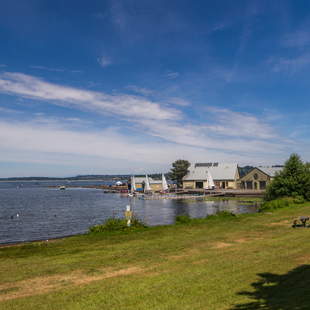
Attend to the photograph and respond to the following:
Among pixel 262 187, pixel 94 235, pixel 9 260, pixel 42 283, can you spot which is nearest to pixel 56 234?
pixel 94 235

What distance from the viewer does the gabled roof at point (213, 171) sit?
4200 inches

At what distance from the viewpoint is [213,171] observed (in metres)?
110

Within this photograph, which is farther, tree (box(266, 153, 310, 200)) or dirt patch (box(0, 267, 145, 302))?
tree (box(266, 153, 310, 200))

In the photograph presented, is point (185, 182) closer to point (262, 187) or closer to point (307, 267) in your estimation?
point (262, 187)

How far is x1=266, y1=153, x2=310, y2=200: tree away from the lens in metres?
41.0

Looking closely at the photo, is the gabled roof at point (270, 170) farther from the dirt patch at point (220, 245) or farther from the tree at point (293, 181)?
the dirt patch at point (220, 245)

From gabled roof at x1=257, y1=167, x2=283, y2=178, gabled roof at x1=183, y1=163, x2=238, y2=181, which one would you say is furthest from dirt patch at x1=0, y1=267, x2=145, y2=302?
gabled roof at x1=183, y1=163, x2=238, y2=181

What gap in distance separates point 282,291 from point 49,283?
342 inches

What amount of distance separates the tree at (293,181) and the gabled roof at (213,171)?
6201 centimetres

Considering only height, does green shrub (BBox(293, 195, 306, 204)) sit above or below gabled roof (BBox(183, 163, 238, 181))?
below

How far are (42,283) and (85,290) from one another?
87.9 inches

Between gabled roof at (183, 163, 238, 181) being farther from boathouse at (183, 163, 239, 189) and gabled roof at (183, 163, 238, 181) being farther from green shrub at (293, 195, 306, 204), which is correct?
green shrub at (293, 195, 306, 204)

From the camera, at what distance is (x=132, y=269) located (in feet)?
42.1

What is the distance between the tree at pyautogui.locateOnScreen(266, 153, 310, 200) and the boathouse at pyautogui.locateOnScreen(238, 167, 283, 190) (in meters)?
49.0
